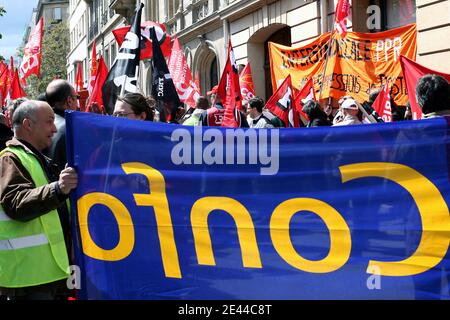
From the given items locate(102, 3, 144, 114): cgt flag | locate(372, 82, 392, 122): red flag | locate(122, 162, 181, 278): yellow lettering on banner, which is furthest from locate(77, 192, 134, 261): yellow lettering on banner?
locate(372, 82, 392, 122): red flag

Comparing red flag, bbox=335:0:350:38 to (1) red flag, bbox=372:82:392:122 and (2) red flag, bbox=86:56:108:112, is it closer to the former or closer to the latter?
(1) red flag, bbox=372:82:392:122

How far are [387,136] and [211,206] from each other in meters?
1.00

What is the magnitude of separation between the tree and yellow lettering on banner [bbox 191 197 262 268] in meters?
57.4

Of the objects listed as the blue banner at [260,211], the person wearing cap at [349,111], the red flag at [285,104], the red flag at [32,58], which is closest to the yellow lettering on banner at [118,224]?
the blue banner at [260,211]

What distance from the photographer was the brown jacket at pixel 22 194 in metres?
3.34

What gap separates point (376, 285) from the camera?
336 cm

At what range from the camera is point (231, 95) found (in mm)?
9023

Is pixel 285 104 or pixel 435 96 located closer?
pixel 435 96

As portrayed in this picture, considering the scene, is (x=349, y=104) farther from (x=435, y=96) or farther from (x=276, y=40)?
(x=276, y=40)

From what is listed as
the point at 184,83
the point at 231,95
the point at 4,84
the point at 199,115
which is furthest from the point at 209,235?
the point at 4,84

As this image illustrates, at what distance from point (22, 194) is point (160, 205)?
0.72m

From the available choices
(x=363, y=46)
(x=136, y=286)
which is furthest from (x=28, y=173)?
(x=363, y=46)

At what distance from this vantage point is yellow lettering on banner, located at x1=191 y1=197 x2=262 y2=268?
3492mm
